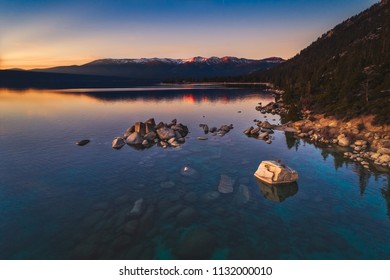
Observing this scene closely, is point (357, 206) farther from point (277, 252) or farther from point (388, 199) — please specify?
point (277, 252)

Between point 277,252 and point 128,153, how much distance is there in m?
23.9

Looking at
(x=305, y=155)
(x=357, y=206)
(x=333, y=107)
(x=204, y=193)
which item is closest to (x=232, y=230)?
(x=204, y=193)

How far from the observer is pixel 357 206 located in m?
20.0

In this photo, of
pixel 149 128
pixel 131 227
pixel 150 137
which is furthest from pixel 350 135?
pixel 131 227

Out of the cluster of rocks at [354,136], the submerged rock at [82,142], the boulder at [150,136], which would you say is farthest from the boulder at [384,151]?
the submerged rock at [82,142]

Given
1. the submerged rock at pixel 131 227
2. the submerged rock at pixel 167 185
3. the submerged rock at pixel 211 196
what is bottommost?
the submerged rock at pixel 167 185

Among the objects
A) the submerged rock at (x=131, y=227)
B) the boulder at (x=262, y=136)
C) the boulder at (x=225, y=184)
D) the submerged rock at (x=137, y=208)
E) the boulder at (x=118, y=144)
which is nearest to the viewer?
the submerged rock at (x=131, y=227)

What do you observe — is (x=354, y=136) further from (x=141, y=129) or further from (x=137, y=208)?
(x=141, y=129)

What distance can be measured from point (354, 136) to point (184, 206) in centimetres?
2946

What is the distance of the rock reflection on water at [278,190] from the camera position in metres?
21.9

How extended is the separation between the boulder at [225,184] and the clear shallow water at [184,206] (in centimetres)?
61

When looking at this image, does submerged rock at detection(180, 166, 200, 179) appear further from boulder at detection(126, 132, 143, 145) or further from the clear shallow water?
boulder at detection(126, 132, 143, 145)

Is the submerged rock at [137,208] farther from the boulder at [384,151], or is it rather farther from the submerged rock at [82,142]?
the boulder at [384,151]

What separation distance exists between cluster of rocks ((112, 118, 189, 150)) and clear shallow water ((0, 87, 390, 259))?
2402 mm
